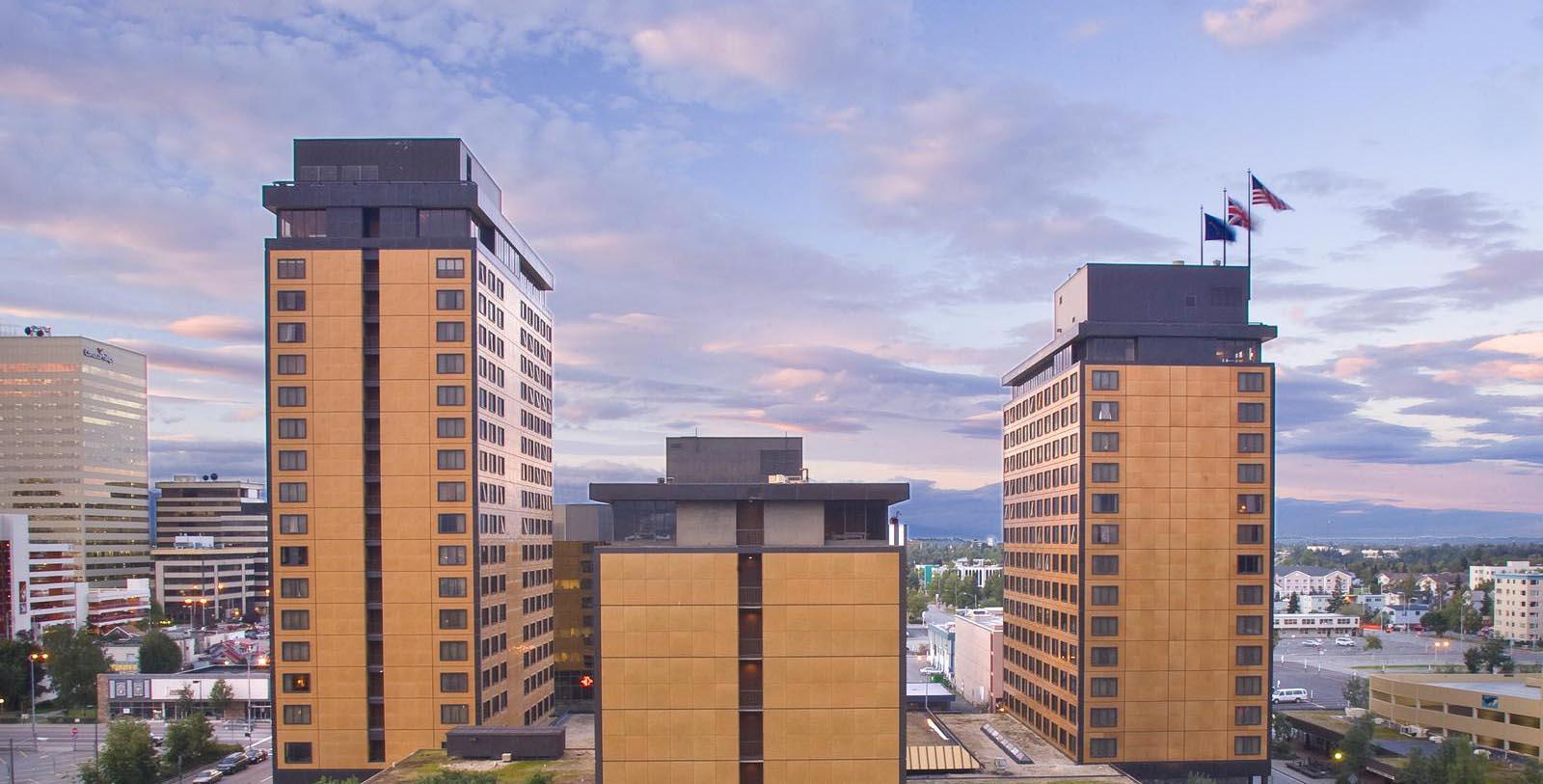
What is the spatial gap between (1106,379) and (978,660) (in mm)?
56235

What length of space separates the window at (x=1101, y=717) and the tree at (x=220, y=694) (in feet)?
380

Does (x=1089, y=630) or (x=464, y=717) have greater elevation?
(x=1089, y=630)

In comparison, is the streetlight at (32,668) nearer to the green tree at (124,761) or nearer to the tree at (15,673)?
the tree at (15,673)

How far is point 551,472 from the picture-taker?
112 meters

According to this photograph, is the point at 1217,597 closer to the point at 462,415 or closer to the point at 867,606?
the point at 867,606

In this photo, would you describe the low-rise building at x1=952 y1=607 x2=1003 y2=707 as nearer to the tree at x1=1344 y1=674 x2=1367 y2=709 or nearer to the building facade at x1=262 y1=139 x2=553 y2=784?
the tree at x1=1344 y1=674 x2=1367 y2=709

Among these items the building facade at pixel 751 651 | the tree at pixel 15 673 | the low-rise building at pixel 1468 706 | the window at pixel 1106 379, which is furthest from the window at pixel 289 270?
the low-rise building at pixel 1468 706

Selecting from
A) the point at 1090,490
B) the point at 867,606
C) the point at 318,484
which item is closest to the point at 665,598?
the point at 867,606

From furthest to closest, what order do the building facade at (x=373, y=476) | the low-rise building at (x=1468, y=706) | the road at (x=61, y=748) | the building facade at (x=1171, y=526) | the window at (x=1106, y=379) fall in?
the road at (x=61, y=748) → the low-rise building at (x=1468, y=706) → the window at (x=1106, y=379) → the building facade at (x=1171, y=526) → the building facade at (x=373, y=476)

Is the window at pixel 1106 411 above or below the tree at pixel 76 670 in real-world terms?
above

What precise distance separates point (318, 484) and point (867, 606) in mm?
51728

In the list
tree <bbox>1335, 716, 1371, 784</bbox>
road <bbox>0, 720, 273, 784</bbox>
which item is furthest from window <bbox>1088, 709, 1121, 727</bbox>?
road <bbox>0, 720, 273, 784</bbox>

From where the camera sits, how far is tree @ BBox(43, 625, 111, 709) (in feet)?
468

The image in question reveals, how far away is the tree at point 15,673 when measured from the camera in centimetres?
14149
